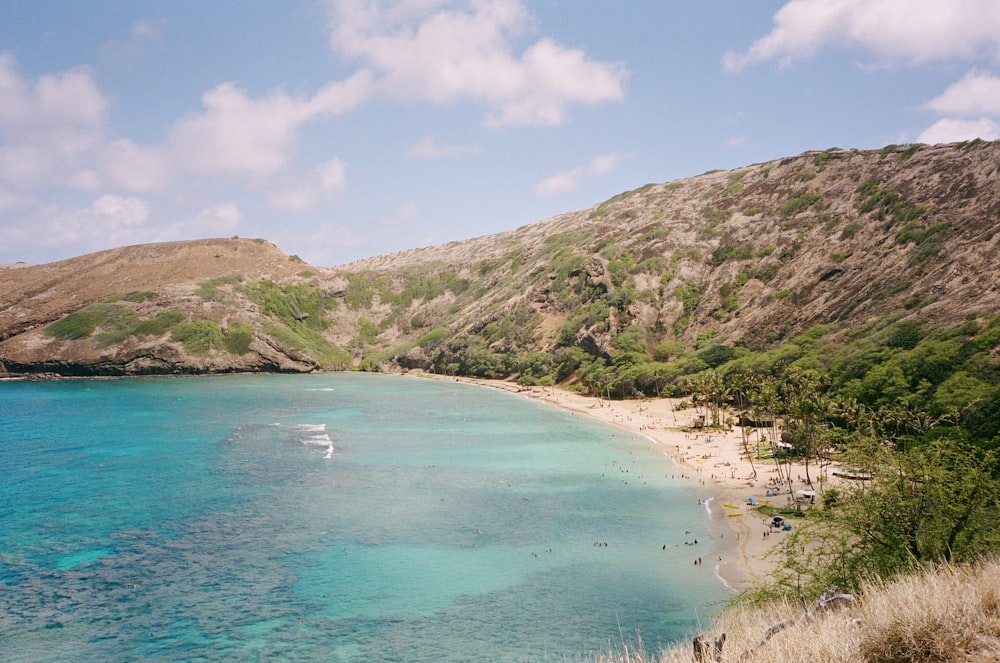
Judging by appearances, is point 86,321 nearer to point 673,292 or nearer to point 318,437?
point 318,437

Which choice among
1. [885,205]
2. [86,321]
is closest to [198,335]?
[86,321]

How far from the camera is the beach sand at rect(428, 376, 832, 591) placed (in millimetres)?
40531

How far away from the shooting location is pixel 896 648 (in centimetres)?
1287

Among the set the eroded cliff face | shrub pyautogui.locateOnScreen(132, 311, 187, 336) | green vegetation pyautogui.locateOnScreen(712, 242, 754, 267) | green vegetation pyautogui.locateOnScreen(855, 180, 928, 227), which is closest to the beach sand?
green vegetation pyautogui.locateOnScreen(712, 242, 754, 267)

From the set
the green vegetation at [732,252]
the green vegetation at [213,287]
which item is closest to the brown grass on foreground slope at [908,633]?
the green vegetation at [732,252]

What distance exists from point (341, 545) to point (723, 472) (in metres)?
39.6

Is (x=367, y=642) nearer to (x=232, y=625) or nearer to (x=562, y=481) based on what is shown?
(x=232, y=625)

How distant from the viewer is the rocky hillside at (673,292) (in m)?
99.9

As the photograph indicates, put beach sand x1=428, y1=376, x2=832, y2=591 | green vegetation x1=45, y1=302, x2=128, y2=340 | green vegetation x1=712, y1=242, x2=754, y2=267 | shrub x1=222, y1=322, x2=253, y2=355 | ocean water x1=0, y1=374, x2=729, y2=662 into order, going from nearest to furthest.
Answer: ocean water x1=0, y1=374, x2=729, y2=662, beach sand x1=428, y1=376, x2=832, y2=591, green vegetation x1=712, y1=242, x2=754, y2=267, green vegetation x1=45, y1=302, x2=128, y2=340, shrub x1=222, y1=322, x2=253, y2=355

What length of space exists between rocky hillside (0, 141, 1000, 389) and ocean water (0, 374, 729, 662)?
5053cm

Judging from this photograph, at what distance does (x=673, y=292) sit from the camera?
14438 cm

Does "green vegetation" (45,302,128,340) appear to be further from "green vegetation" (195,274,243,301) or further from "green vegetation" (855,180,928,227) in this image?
"green vegetation" (855,180,928,227)

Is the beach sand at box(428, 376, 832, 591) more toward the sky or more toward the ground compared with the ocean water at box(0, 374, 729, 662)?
more toward the ground

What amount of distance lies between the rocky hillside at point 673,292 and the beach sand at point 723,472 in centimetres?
1738
